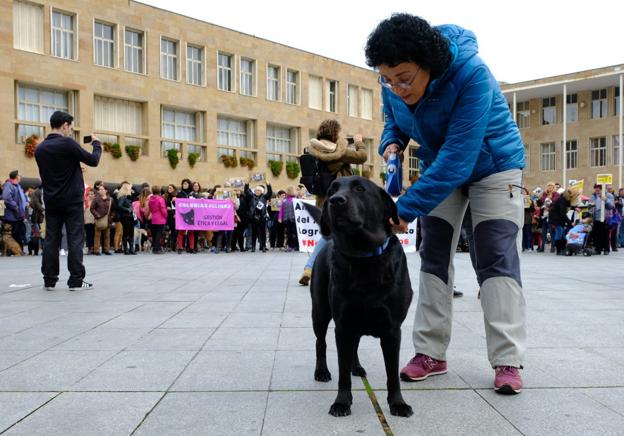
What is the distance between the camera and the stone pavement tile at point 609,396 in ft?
8.95

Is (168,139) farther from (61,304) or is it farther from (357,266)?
(357,266)

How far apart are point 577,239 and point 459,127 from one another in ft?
45.2

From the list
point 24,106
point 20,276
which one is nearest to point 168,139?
point 24,106

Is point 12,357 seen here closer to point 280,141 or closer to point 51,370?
point 51,370

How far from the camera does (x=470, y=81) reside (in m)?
2.98

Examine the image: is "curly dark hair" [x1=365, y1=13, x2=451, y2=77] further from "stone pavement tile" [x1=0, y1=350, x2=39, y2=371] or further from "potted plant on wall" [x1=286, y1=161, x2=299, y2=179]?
"potted plant on wall" [x1=286, y1=161, x2=299, y2=179]

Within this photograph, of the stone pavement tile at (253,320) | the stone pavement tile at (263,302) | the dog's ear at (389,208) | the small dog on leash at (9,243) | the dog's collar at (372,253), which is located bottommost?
the stone pavement tile at (263,302)

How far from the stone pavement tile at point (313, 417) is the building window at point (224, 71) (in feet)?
104

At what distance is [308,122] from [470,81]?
34.8 metres

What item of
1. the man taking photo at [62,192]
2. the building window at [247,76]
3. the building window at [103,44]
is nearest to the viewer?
the man taking photo at [62,192]

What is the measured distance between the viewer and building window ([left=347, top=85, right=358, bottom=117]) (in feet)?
132

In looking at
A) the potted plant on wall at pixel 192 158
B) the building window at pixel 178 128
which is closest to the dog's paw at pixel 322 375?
the building window at pixel 178 128

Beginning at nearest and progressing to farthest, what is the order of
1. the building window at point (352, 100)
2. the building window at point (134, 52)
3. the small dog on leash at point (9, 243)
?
the small dog on leash at point (9, 243)
the building window at point (134, 52)
the building window at point (352, 100)

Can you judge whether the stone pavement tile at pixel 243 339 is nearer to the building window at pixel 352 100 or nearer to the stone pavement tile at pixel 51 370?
the stone pavement tile at pixel 51 370
